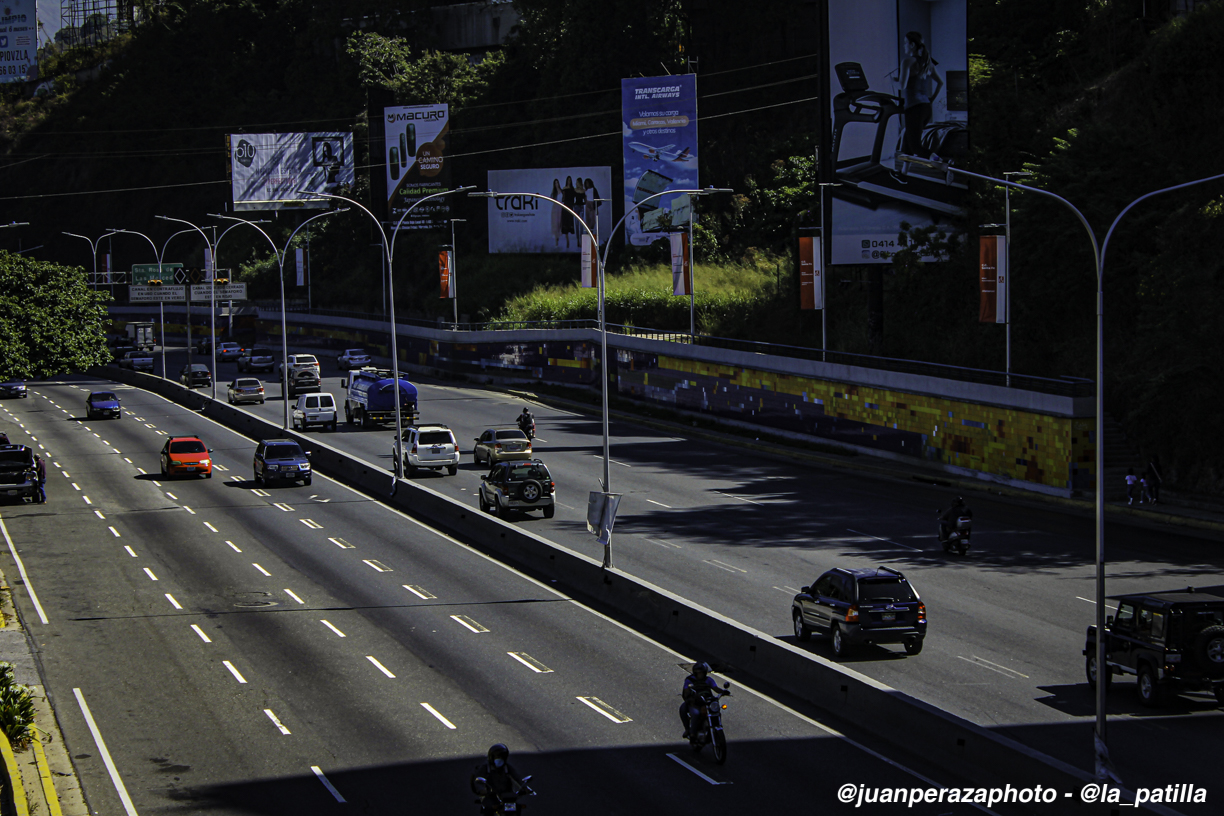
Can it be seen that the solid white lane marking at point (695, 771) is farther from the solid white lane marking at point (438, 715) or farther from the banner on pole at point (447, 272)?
the banner on pole at point (447, 272)

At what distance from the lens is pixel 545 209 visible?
3740 inches

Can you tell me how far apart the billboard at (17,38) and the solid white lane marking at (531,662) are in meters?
143

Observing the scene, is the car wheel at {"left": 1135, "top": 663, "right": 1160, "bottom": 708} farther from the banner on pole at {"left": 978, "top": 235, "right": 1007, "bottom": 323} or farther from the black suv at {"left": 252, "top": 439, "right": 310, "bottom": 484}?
the black suv at {"left": 252, "top": 439, "right": 310, "bottom": 484}

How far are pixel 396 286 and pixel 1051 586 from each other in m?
92.1

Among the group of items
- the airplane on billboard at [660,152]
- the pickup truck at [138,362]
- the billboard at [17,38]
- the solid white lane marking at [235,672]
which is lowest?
the solid white lane marking at [235,672]

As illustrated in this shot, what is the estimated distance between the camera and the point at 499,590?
29891mm

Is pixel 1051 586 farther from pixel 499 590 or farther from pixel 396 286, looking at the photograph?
pixel 396 286

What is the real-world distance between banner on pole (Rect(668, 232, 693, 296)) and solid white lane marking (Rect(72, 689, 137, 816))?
44973 millimetres

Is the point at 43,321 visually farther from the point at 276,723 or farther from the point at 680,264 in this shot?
the point at 276,723

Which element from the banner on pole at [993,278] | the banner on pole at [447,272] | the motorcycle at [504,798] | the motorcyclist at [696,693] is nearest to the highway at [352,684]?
the motorcyclist at [696,693]

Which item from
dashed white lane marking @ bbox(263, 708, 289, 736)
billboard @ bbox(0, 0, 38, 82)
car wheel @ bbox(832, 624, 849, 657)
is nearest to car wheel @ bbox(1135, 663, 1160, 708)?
car wheel @ bbox(832, 624, 849, 657)

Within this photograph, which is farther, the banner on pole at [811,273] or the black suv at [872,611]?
the banner on pole at [811,273]

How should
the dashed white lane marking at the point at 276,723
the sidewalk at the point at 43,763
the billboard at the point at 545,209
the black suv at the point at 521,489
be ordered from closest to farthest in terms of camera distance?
the sidewalk at the point at 43,763 < the dashed white lane marking at the point at 276,723 < the black suv at the point at 521,489 < the billboard at the point at 545,209

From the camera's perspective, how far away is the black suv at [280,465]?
154ft
